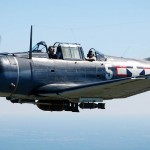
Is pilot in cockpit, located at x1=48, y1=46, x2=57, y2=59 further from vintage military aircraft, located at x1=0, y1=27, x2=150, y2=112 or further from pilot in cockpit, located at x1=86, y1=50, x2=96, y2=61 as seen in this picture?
pilot in cockpit, located at x1=86, y1=50, x2=96, y2=61

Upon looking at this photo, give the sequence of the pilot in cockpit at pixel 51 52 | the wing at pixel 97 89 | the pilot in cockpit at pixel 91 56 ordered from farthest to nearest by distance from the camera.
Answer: the pilot in cockpit at pixel 91 56
the pilot in cockpit at pixel 51 52
the wing at pixel 97 89

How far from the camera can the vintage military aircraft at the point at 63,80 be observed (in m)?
17.5

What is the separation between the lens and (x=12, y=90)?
689 inches

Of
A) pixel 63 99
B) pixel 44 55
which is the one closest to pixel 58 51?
pixel 44 55

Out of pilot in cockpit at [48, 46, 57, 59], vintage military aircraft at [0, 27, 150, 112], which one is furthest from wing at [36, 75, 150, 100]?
pilot in cockpit at [48, 46, 57, 59]

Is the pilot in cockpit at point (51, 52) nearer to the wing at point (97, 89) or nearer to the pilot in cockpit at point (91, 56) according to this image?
the wing at point (97, 89)

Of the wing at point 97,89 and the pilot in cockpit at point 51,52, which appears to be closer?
the wing at point 97,89

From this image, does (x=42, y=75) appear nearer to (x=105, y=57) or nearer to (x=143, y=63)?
(x=105, y=57)

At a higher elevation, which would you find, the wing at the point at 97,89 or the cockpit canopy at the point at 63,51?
the cockpit canopy at the point at 63,51

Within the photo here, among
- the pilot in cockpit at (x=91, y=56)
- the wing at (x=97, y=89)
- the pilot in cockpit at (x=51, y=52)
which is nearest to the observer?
the wing at (x=97, y=89)

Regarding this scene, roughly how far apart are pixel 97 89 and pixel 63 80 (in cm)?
166

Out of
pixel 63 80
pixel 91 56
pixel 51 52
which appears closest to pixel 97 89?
pixel 63 80

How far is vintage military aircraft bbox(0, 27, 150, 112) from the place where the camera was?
17484mm

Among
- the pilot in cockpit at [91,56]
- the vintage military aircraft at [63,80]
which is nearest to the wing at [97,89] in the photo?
the vintage military aircraft at [63,80]
